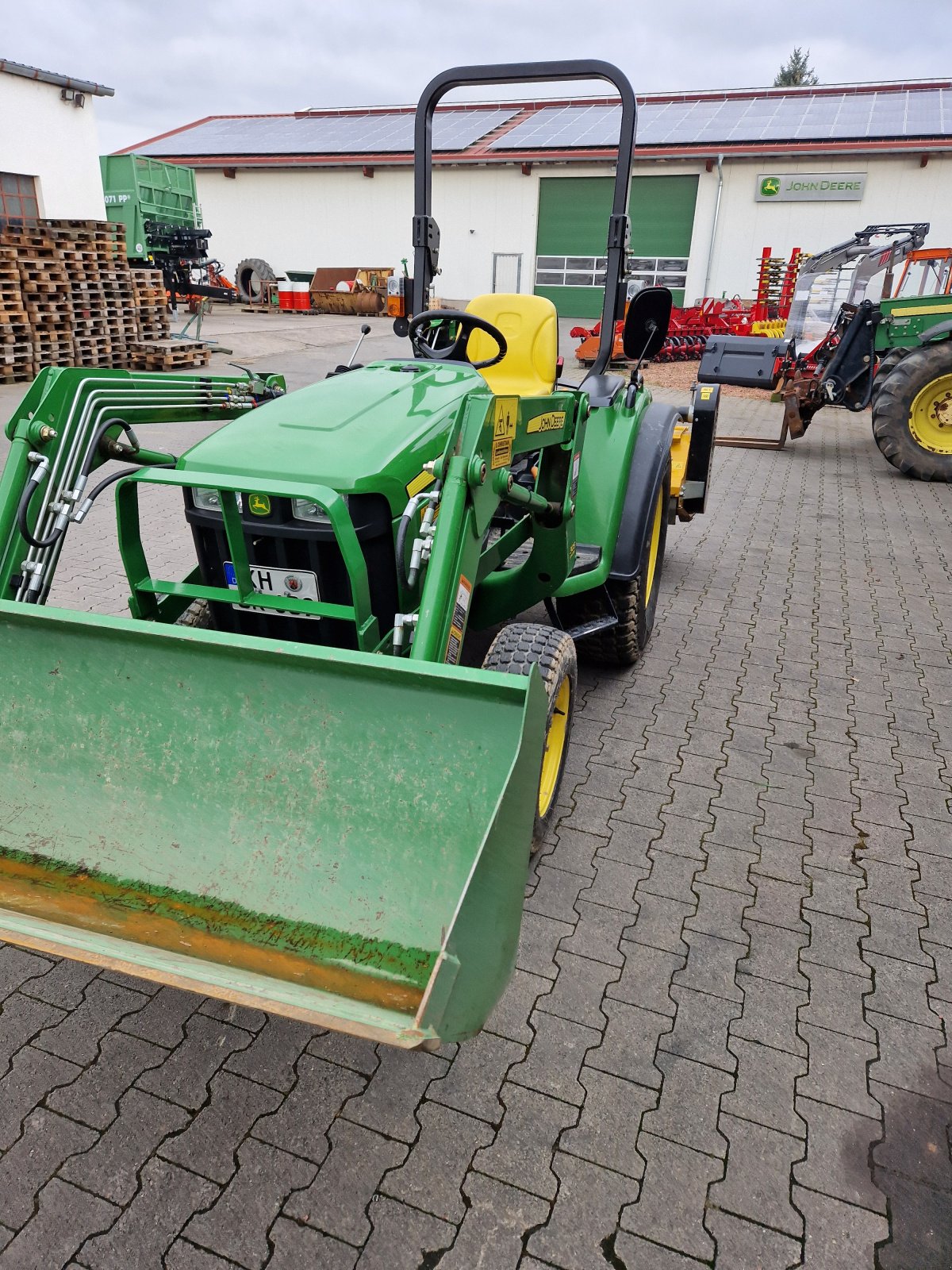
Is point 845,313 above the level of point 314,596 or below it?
above

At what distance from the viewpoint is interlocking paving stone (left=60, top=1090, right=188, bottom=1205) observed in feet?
5.75

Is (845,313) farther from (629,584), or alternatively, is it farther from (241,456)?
(241,456)

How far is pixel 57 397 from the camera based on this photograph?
8.28ft

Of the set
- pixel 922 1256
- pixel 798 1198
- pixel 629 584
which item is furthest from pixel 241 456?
pixel 922 1256

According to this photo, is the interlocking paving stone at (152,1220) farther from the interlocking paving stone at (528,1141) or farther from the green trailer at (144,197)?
the green trailer at (144,197)

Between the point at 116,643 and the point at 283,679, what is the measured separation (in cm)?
43

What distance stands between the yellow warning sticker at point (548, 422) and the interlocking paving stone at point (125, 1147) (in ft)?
6.98

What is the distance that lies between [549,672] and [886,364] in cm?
781

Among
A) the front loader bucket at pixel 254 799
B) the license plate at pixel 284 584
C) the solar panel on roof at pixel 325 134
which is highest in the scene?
the solar panel on roof at pixel 325 134

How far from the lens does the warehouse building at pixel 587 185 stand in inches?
778

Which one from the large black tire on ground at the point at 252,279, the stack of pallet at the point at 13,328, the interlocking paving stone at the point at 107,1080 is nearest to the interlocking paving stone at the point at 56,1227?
the interlocking paving stone at the point at 107,1080

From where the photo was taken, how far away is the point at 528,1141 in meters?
1.87

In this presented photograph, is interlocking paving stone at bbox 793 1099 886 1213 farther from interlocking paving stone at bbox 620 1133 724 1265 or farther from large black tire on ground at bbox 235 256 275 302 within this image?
large black tire on ground at bbox 235 256 275 302

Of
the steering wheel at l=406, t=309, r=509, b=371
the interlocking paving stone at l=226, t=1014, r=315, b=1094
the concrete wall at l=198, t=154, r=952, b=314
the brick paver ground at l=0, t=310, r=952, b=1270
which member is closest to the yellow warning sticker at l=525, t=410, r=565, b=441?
the steering wheel at l=406, t=309, r=509, b=371
